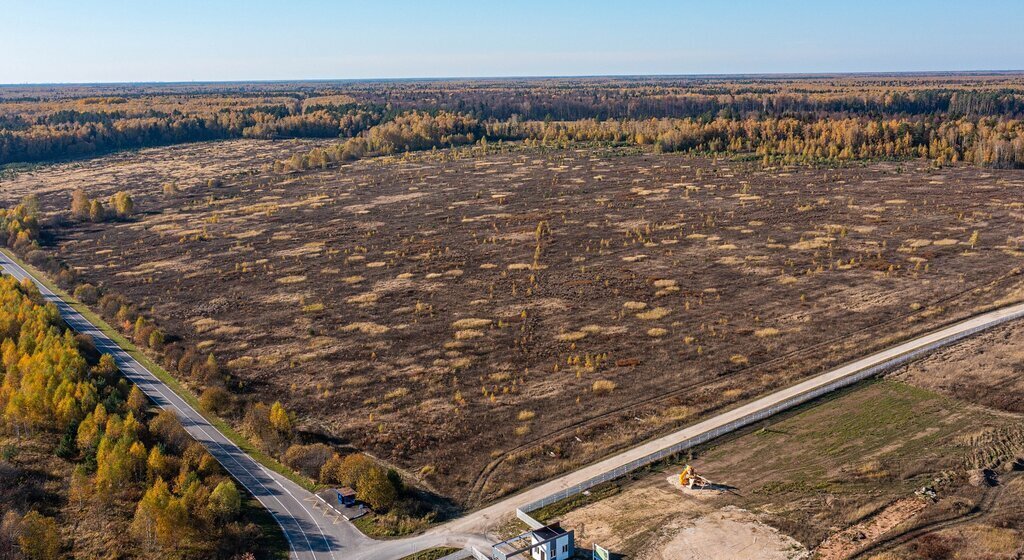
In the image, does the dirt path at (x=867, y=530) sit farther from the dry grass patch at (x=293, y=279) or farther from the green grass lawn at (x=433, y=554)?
the dry grass patch at (x=293, y=279)

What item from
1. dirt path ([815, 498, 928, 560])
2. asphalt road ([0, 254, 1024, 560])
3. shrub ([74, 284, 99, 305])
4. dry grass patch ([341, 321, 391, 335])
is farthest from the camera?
shrub ([74, 284, 99, 305])

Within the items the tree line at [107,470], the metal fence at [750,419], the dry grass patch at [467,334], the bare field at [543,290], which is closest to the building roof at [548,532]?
the metal fence at [750,419]

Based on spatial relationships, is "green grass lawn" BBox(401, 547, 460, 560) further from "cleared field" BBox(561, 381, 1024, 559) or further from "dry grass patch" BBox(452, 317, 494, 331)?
"dry grass patch" BBox(452, 317, 494, 331)

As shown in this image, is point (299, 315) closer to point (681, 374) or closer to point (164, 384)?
point (164, 384)

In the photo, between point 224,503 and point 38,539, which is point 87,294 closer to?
point 38,539

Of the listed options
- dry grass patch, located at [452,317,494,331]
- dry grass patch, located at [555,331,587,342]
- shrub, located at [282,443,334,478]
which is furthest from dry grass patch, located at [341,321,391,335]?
shrub, located at [282,443,334,478]
